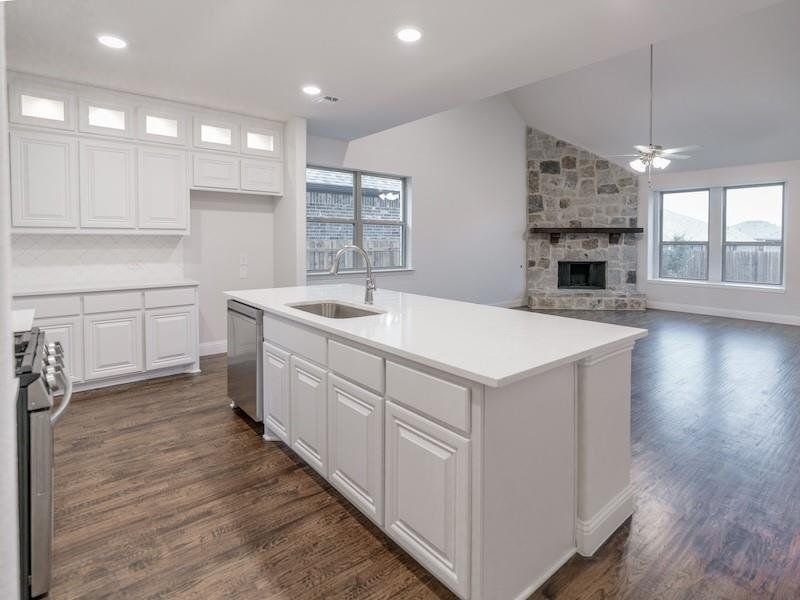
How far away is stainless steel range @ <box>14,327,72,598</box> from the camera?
1421mm

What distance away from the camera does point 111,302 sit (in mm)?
3865

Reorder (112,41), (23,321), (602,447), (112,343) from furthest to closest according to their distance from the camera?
(112,343)
(112,41)
(23,321)
(602,447)

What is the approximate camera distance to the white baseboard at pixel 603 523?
1860mm

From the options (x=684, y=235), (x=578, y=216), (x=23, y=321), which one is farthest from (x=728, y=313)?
(x=23, y=321)

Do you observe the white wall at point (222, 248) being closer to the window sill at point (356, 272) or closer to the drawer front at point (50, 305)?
the window sill at point (356, 272)

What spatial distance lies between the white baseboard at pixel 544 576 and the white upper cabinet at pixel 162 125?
4.41m

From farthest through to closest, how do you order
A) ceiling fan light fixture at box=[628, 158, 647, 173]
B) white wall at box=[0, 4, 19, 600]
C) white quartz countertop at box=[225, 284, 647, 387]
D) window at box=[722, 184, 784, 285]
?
window at box=[722, 184, 784, 285], ceiling fan light fixture at box=[628, 158, 647, 173], white quartz countertop at box=[225, 284, 647, 387], white wall at box=[0, 4, 19, 600]

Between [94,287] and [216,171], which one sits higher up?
[216,171]

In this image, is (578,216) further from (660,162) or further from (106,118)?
(106,118)

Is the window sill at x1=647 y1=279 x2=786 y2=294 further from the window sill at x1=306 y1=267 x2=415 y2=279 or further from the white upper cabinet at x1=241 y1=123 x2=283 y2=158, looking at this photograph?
Answer: the white upper cabinet at x1=241 y1=123 x2=283 y2=158

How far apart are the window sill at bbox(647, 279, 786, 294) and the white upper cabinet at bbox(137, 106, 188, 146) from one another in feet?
25.1

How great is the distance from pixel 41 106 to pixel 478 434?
4271 millimetres

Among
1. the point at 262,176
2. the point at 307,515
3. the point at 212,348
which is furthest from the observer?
the point at 212,348

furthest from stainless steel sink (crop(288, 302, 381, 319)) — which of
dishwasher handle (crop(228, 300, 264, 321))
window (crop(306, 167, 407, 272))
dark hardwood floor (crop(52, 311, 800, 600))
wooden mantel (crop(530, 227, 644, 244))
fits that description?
wooden mantel (crop(530, 227, 644, 244))
